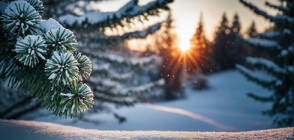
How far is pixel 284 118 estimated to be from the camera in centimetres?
680

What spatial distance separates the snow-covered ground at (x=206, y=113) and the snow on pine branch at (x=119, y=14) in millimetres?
1998

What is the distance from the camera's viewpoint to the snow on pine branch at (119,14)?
5.69 ft

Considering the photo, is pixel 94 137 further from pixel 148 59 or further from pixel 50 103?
pixel 148 59

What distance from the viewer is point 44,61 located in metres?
1.06

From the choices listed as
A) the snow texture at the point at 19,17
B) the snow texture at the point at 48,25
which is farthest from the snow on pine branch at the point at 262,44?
the snow texture at the point at 19,17

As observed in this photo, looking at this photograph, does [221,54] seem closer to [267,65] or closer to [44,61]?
[267,65]

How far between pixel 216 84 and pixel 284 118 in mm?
21058

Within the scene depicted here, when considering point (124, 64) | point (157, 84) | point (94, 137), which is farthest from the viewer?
point (157, 84)

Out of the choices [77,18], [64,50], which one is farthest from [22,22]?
[77,18]

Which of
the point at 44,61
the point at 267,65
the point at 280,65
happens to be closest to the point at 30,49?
the point at 44,61

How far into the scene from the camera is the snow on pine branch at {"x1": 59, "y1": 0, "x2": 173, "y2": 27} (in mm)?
1734

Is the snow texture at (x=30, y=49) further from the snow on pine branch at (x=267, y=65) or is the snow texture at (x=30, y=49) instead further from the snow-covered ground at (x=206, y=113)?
the snow on pine branch at (x=267, y=65)

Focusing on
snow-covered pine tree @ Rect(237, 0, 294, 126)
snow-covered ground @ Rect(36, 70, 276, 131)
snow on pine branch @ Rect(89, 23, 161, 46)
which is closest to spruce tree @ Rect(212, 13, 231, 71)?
snow-covered ground @ Rect(36, 70, 276, 131)

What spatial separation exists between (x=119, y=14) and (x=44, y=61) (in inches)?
42.9
